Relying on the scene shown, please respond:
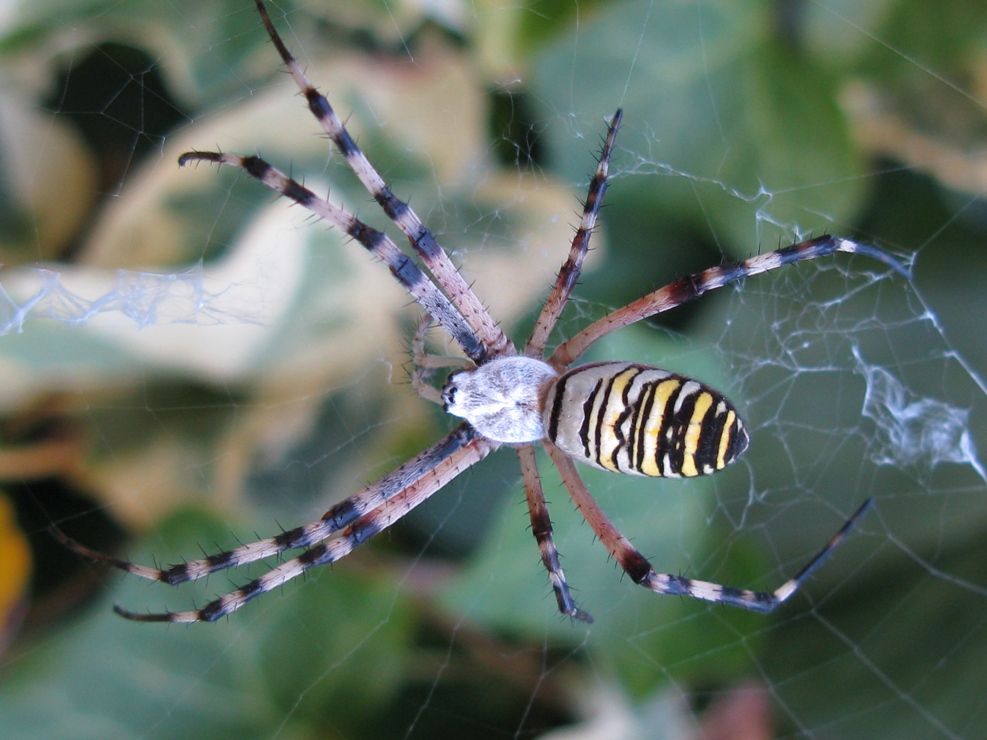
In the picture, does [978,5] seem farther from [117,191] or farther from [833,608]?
[117,191]

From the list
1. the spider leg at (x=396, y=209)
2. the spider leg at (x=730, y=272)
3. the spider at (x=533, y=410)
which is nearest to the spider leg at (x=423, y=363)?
the spider at (x=533, y=410)

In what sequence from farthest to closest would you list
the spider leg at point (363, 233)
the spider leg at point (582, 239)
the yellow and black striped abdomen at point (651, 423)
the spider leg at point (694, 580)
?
the spider leg at point (694, 580)
the spider leg at point (582, 239)
the spider leg at point (363, 233)
the yellow and black striped abdomen at point (651, 423)

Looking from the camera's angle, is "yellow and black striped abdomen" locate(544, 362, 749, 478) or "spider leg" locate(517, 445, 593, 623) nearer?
"yellow and black striped abdomen" locate(544, 362, 749, 478)

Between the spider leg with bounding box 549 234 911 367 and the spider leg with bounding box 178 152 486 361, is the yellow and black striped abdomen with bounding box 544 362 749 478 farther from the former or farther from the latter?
the spider leg with bounding box 178 152 486 361

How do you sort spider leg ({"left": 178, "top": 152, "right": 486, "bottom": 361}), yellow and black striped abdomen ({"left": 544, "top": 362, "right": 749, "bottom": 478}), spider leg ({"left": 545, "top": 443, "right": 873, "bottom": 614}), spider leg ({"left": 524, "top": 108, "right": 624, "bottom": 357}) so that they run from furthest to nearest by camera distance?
spider leg ({"left": 545, "top": 443, "right": 873, "bottom": 614}) < spider leg ({"left": 524, "top": 108, "right": 624, "bottom": 357}) < spider leg ({"left": 178, "top": 152, "right": 486, "bottom": 361}) < yellow and black striped abdomen ({"left": 544, "top": 362, "right": 749, "bottom": 478})

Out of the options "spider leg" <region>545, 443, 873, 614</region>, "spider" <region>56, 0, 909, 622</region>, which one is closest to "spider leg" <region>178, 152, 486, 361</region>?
"spider" <region>56, 0, 909, 622</region>

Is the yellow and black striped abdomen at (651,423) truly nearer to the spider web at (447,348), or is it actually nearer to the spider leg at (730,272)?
the spider leg at (730,272)

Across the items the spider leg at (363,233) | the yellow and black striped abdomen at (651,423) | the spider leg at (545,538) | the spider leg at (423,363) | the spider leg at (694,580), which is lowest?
the spider leg at (694,580)
